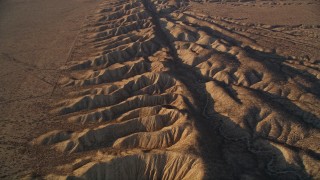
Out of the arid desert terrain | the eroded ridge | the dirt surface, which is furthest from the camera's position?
the dirt surface

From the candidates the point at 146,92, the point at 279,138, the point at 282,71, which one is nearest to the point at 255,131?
the point at 279,138

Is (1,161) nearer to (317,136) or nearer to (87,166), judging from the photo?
(87,166)

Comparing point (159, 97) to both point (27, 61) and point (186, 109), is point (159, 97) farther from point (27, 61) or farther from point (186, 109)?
point (27, 61)

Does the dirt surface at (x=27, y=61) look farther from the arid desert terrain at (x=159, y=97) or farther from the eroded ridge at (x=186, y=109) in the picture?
the eroded ridge at (x=186, y=109)

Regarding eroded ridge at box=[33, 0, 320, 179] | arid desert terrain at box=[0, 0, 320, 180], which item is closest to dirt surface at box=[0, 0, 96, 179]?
arid desert terrain at box=[0, 0, 320, 180]

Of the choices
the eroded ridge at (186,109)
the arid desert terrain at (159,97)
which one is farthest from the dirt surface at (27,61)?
the eroded ridge at (186,109)

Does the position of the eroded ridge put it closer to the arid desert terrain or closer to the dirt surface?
the arid desert terrain
